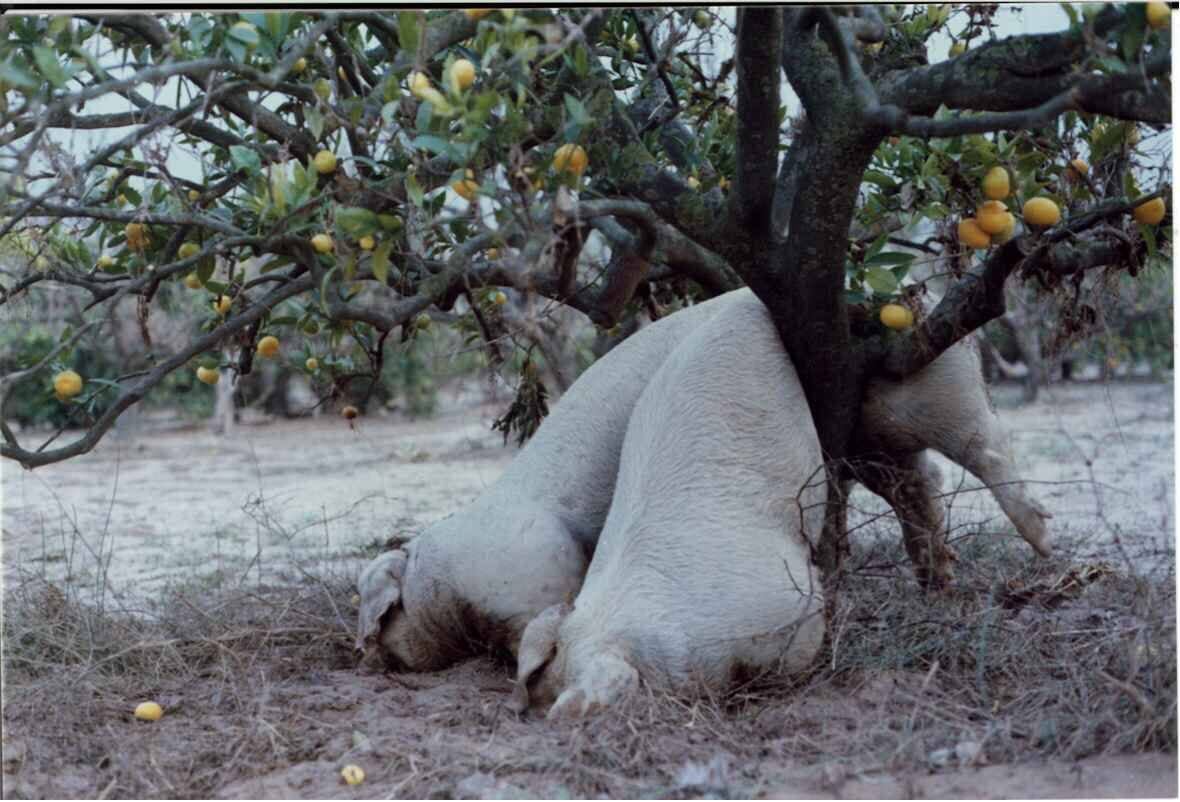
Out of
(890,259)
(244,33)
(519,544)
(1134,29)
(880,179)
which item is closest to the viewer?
(1134,29)

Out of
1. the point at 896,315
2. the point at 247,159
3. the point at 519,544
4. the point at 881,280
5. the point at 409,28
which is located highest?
the point at 409,28

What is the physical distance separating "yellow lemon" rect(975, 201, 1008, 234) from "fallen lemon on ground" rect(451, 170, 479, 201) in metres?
1.55

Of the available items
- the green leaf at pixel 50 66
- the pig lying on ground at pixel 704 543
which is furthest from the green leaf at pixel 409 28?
the pig lying on ground at pixel 704 543

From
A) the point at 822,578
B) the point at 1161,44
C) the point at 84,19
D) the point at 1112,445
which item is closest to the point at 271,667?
the point at 822,578

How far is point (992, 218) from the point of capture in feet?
12.5

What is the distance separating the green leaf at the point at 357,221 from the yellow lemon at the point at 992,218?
70.9 inches

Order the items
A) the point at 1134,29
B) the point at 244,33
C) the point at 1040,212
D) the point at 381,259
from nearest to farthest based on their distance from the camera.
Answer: the point at 1134,29, the point at 381,259, the point at 244,33, the point at 1040,212

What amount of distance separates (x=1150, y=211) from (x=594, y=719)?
2.36 m

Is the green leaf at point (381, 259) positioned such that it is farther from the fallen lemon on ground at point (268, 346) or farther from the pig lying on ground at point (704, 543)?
the fallen lemon on ground at point (268, 346)

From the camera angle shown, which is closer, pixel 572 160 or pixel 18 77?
pixel 18 77

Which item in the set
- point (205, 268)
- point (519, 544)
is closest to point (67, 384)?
point (205, 268)

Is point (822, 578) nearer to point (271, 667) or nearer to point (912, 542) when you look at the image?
point (912, 542)

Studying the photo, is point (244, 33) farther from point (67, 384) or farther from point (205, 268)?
point (67, 384)

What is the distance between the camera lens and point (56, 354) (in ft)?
14.3
